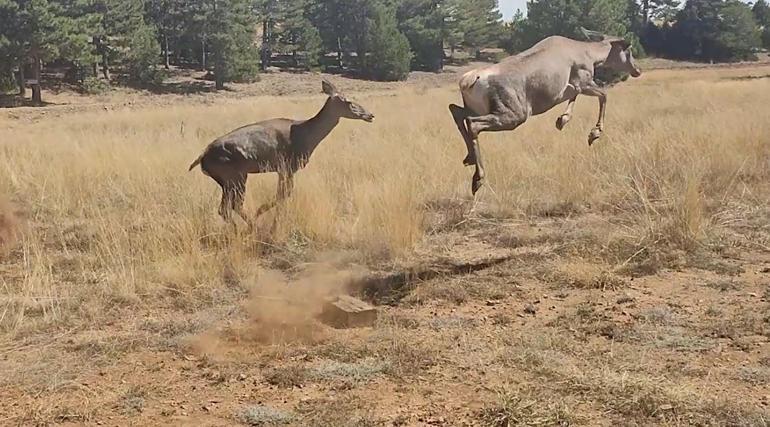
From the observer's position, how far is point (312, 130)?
8570mm

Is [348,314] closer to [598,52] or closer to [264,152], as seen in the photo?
[264,152]

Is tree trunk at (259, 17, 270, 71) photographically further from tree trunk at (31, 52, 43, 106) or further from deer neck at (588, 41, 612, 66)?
deer neck at (588, 41, 612, 66)

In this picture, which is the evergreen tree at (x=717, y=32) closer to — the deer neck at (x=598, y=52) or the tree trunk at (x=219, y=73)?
the tree trunk at (x=219, y=73)

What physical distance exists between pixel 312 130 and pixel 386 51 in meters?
49.3

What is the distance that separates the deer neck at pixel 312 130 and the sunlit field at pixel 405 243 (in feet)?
1.89

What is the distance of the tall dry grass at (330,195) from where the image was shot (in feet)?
22.7

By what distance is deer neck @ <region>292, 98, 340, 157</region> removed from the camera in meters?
8.48

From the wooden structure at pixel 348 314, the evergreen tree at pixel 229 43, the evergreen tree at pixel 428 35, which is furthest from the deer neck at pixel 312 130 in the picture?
the evergreen tree at pixel 428 35

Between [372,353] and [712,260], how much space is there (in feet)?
11.7

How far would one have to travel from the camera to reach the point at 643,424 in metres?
3.93

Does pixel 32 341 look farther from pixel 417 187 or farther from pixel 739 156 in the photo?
pixel 739 156

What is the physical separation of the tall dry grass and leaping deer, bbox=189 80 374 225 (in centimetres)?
33

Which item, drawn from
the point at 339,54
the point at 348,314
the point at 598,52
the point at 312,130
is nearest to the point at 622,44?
the point at 598,52

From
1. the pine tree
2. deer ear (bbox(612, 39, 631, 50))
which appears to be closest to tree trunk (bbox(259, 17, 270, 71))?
the pine tree
